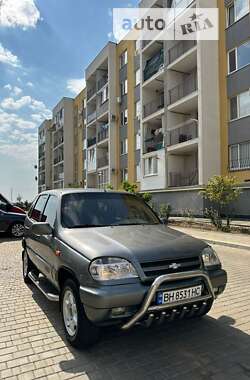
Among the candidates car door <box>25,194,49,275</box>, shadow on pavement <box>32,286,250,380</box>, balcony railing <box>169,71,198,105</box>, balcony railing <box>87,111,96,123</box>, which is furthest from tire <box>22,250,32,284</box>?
balcony railing <box>87,111,96,123</box>

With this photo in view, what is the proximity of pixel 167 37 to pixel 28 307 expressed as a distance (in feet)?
80.8

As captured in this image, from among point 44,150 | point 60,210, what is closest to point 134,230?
point 60,210

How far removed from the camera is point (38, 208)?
19.2ft

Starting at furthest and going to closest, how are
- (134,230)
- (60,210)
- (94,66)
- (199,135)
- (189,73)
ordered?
(94,66) → (189,73) → (199,135) → (60,210) → (134,230)

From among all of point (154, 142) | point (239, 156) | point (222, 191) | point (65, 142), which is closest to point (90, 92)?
point (65, 142)

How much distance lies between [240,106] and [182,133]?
5.02 m

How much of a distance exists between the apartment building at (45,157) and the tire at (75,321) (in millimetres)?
60842

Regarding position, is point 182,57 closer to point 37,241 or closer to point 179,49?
point 179,49

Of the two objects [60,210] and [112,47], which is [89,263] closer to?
[60,210]

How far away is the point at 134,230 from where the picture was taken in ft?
13.5

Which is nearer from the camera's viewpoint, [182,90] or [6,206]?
[6,206]

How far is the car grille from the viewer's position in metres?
3.24

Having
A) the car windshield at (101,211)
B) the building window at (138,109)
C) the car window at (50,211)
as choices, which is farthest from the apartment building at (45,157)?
the car windshield at (101,211)

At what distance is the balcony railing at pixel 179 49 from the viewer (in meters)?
23.4
